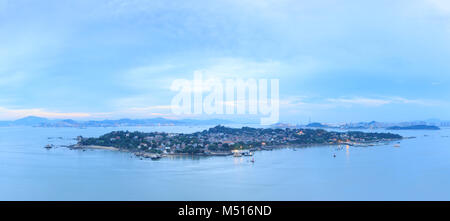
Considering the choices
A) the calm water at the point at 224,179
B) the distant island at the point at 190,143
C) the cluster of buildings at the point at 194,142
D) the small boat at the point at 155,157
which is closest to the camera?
the calm water at the point at 224,179

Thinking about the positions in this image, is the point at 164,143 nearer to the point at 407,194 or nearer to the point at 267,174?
the point at 267,174

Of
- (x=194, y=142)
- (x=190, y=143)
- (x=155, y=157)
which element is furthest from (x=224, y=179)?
(x=194, y=142)

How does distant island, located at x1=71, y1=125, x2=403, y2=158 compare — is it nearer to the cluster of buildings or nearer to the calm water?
the cluster of buildings

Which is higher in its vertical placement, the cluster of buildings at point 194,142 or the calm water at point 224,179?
the cluster of buildings at point 194,142

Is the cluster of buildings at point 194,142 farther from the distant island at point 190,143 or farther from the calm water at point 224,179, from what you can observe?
the calm water at point 224,179

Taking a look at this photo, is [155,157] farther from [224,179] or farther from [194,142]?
[224,179]

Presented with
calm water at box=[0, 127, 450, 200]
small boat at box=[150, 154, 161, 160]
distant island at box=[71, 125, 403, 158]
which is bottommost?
calm water at box=[0, 127, 450, 200]

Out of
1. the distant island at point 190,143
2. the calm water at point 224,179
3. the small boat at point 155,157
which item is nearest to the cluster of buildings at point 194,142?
the distant island at point 190,143

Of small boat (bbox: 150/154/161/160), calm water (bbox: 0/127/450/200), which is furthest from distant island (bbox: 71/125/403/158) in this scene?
calm water (bbox: 0/127/450/200)
